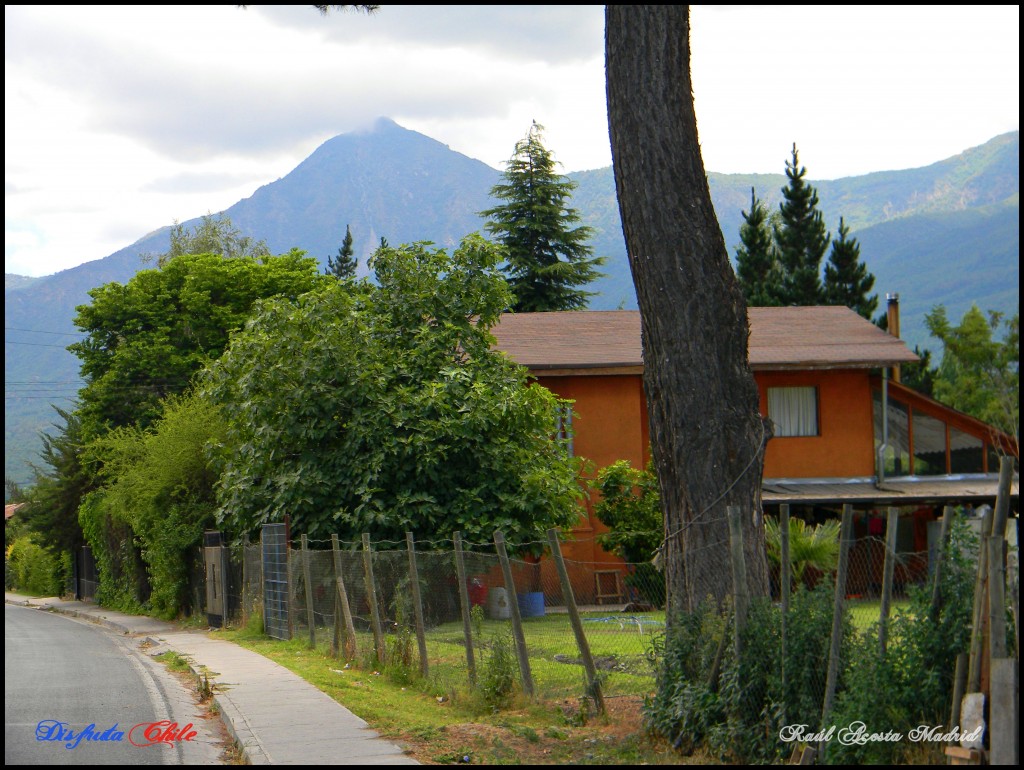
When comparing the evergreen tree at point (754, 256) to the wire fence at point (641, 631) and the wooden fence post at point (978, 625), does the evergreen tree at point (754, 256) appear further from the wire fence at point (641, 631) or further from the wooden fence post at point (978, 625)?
the wooden fence post at point (978, 625)

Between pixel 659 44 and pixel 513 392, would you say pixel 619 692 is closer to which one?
pixel 659 44

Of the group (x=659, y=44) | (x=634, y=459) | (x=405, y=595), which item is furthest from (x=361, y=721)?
(x=634, y=459)

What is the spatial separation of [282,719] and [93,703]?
3.59 metres

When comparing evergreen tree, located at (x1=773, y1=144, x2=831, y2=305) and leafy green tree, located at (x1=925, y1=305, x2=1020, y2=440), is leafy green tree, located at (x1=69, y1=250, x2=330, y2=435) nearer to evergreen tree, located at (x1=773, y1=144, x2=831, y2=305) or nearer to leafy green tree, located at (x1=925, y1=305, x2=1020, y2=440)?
evergreen tree, located at (x1=773, y1=144, x2=831, y2=305)

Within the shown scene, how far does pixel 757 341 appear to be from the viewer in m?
30.5

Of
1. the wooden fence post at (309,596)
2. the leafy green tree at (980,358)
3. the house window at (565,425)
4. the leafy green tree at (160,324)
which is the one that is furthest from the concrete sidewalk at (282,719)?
the leafy green tree at (980,358)

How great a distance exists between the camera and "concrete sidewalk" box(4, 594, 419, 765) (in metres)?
9.50

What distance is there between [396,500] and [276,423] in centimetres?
289

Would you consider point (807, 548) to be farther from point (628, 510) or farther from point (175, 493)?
point (175, 493)

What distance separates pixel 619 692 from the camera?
1215 centimetres

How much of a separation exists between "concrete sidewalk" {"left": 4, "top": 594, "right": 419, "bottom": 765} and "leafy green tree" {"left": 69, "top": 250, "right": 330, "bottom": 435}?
21.8 metres

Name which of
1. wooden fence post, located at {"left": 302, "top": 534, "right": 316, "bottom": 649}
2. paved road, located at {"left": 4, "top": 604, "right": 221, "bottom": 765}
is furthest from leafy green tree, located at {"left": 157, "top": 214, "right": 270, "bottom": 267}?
wooden fence post, located at {"left": 302, "top": 534, "right": 316, "bottom": 649}

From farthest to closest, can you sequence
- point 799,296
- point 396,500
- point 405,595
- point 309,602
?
point 799,296 < point 396,500 < point 309,602 < point 405,595

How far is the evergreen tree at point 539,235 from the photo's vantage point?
53719 mm
